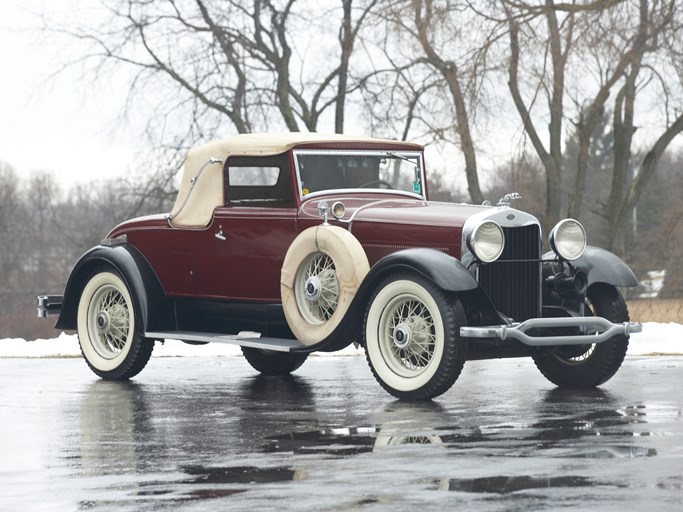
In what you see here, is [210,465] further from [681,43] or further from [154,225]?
[681,43]

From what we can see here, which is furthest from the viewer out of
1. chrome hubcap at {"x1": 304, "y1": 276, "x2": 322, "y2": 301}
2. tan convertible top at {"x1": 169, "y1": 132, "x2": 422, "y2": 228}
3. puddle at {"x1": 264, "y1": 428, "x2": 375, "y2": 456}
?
tan convertible top at {"x1": 169, "y1": 132, "x2": 422, "y2": 228}

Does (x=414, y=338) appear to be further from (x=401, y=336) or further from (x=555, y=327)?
(x=555, y=327)

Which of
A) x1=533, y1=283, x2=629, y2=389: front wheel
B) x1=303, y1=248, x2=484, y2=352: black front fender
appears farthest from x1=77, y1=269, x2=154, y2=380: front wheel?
x1=533, y1=283, x2=629, y2=389: front wheel

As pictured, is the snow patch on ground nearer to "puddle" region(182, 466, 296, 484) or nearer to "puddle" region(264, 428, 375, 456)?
"puddle" region(264, 428, 375, 456)

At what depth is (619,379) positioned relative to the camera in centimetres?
1210

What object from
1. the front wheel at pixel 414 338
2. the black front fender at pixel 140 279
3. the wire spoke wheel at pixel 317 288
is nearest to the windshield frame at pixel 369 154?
the wire spoke wheel at pixel 317 288

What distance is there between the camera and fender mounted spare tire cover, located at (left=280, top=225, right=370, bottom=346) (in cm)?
1090

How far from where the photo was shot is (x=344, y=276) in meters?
10.9

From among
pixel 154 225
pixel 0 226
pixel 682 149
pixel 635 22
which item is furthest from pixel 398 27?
pixel 0 226

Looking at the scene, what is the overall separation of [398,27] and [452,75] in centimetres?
129

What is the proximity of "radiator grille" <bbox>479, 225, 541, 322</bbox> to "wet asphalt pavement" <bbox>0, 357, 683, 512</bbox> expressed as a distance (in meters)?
0.70

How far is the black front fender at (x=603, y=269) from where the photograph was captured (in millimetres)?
11234

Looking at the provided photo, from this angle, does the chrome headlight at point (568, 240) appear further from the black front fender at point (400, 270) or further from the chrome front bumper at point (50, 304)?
the chrome front bumper at point (50, 304)

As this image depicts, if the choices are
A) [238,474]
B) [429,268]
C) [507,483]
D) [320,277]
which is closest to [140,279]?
[320,277]
